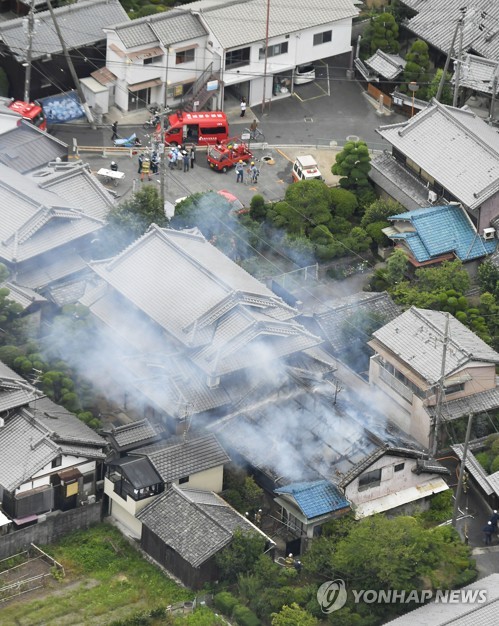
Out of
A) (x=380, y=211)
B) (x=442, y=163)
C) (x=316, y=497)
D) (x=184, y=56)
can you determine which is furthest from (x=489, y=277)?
(x=184, y=56)

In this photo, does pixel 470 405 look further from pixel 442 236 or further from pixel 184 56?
pixel 184 56

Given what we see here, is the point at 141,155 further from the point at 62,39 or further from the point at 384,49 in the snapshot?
the point at 384,49

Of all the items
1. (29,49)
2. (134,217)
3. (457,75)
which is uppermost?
(457,75)

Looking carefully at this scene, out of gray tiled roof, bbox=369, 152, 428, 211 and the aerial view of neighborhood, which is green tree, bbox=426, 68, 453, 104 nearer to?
the aerial view of neighborhood

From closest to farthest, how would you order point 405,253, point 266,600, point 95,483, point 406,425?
point 266,600 → point 95,483 → point 406,425 → point 405,253

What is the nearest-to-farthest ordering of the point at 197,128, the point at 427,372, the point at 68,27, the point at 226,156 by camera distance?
1. the point at 427,372
2. the point at 226,156
3. the point at 197,128
4. the point at 68,27

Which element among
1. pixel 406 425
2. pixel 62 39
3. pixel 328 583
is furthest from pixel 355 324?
pixel 62 39
